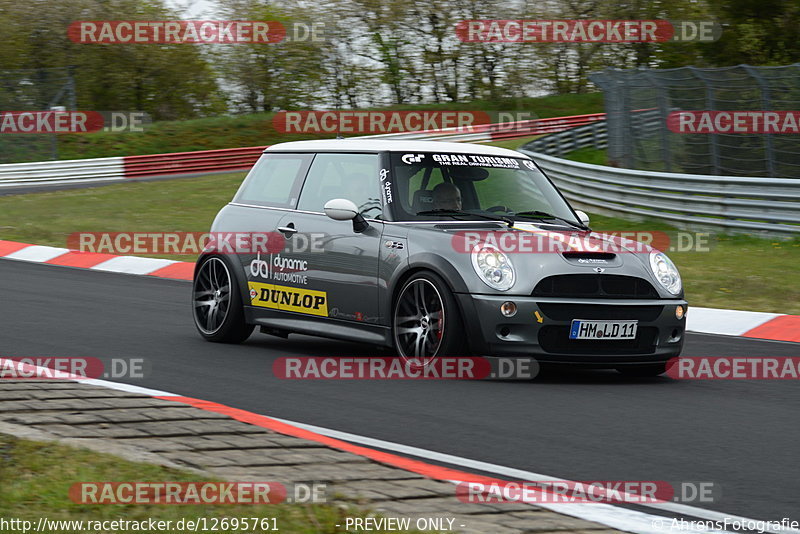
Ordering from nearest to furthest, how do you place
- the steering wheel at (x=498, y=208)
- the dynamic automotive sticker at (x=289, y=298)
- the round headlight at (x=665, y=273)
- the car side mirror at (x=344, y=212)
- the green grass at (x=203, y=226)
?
the round headlight at (x=665, y=273) < the car side mirror at (x=344, y=212) < the steering wheel at (x=498, y=208) < the dynamic automotive sticker at (x=289, y=298) < the green grass at (x=203, y=226)

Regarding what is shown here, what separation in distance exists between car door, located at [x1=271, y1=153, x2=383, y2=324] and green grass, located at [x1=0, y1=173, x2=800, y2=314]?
5350mm

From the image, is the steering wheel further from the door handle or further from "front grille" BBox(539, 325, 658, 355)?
the door handle

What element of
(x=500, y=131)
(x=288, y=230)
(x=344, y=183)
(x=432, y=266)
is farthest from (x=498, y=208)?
(x=500, y=131)

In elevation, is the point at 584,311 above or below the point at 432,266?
below

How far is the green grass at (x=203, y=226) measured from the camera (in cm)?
1332

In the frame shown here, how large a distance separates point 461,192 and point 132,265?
936 centimetres

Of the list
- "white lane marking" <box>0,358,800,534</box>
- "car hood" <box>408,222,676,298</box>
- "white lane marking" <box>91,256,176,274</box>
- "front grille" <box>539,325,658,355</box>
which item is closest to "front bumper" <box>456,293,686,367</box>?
"front grille" <box>539,325,658,355</box>

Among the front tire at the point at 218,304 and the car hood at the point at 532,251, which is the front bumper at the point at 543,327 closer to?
the car hood at the point at 532,251

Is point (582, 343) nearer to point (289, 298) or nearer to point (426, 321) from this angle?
point (426, 321)

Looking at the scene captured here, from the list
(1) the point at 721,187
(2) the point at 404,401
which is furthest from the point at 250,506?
(1) the point at 721,187

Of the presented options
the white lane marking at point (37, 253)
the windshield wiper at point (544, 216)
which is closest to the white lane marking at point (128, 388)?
the windshield wiper at point (544, 216)

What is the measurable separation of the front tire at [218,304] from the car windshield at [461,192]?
5.83 ft

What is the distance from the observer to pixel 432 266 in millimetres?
7723

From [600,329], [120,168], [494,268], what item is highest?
[120,168]
